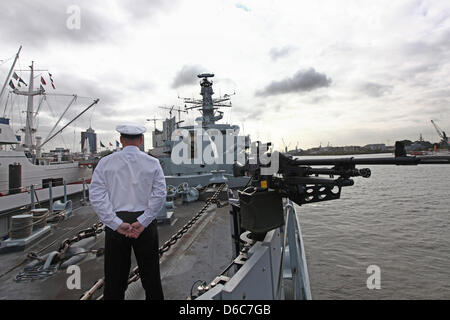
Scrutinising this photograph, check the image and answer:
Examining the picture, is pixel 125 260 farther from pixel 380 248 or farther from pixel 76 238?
pixel 380 248

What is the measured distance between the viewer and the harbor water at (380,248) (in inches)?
258

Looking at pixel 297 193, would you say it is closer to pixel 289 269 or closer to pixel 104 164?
pixel 104 164

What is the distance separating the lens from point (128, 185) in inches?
82.2

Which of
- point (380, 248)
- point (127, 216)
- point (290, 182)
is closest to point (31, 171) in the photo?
point (127, 216)

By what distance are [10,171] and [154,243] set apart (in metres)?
14.0

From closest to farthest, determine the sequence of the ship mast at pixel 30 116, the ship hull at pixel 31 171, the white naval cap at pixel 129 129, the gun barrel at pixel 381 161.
→ the gun barrel at pixel 381 161
the white naval cap at pixel 129 129
the ship hull at pixel 31 171
the ship mast at pixel 30 116

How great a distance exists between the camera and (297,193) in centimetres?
236

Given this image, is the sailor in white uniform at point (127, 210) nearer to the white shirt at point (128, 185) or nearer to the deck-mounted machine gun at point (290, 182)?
the white shirt at point (128, 185)

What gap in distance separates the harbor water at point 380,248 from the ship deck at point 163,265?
371 centimetres

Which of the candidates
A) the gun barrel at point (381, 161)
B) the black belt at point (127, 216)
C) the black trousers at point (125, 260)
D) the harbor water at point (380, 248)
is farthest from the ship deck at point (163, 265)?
the harbor water at point (380, 248)

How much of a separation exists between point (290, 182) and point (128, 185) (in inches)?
59.9

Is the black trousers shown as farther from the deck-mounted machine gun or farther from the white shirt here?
the deck-mounted machine gun

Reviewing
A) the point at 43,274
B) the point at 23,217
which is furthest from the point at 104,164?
the point at 23,217

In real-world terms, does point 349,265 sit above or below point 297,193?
below
